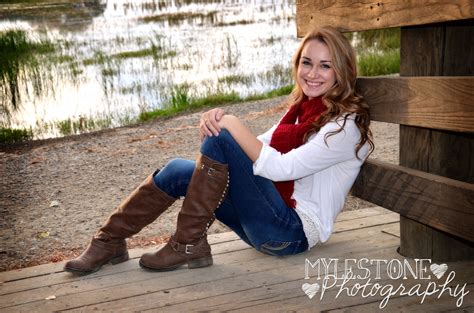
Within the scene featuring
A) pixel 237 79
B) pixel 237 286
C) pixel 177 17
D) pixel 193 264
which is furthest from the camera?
pixel 177 17

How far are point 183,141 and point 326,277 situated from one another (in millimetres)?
4160

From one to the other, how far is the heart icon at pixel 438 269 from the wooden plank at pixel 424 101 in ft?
2.03

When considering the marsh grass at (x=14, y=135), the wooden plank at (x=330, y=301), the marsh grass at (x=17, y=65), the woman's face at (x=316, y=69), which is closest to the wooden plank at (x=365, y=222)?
the wooden plank at (x=330, y=301)

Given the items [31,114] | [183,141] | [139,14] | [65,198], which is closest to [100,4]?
[139,14]

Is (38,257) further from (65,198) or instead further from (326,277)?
(326,277)

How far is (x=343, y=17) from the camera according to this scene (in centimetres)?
274

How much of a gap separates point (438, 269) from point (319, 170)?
618mm

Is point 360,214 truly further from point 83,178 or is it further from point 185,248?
point 83,178

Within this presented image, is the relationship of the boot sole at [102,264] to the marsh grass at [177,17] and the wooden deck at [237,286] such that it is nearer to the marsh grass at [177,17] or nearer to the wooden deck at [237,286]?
the wooden deck at [237,286]

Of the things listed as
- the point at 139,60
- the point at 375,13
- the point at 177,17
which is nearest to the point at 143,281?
the point at 375,13

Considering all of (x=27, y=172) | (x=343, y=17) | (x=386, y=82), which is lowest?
(x=27, y=172)

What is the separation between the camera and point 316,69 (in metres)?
2.74

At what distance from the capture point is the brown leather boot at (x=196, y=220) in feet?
8.68

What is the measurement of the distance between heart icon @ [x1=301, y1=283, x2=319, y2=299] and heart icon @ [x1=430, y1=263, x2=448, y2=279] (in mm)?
482
